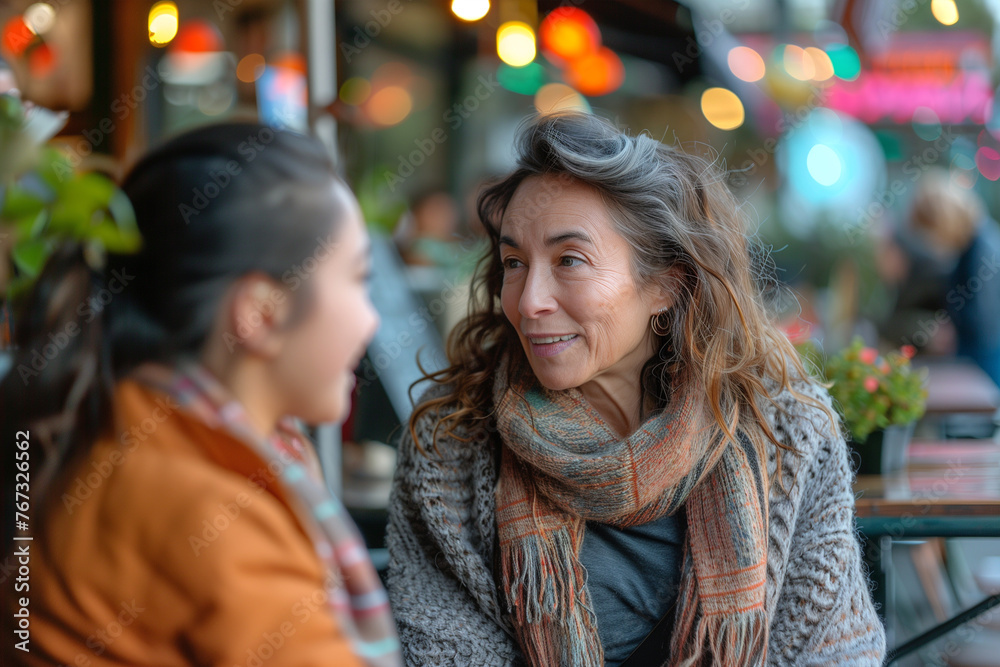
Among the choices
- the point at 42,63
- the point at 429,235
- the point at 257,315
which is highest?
the point at 42,63

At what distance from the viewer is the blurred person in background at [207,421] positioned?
2.60 feet

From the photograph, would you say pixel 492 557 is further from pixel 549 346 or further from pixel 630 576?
pixel 549 346

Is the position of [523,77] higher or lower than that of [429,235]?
higher

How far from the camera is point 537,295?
1626 mm

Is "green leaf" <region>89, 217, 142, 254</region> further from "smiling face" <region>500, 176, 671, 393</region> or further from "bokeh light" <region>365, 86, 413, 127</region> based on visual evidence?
"bokeh light" <region>365, 86, 413, 127</region>

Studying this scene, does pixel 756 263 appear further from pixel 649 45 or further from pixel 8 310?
pixel 649 45

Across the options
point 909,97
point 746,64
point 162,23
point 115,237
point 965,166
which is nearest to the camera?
point 115,237

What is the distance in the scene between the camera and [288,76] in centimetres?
596

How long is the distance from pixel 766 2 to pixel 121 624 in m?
11.2

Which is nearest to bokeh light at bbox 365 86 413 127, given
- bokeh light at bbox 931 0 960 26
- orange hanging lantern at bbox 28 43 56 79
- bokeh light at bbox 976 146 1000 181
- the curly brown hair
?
orange hanging lantern at bbox 28 43 56 79

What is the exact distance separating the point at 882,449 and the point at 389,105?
6894 mm

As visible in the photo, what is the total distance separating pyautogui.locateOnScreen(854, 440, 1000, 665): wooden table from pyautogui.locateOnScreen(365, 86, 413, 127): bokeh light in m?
6.49

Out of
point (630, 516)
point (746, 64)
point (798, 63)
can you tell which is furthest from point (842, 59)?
point (630, 516)

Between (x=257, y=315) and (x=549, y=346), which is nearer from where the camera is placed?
(x=257, y=315)
